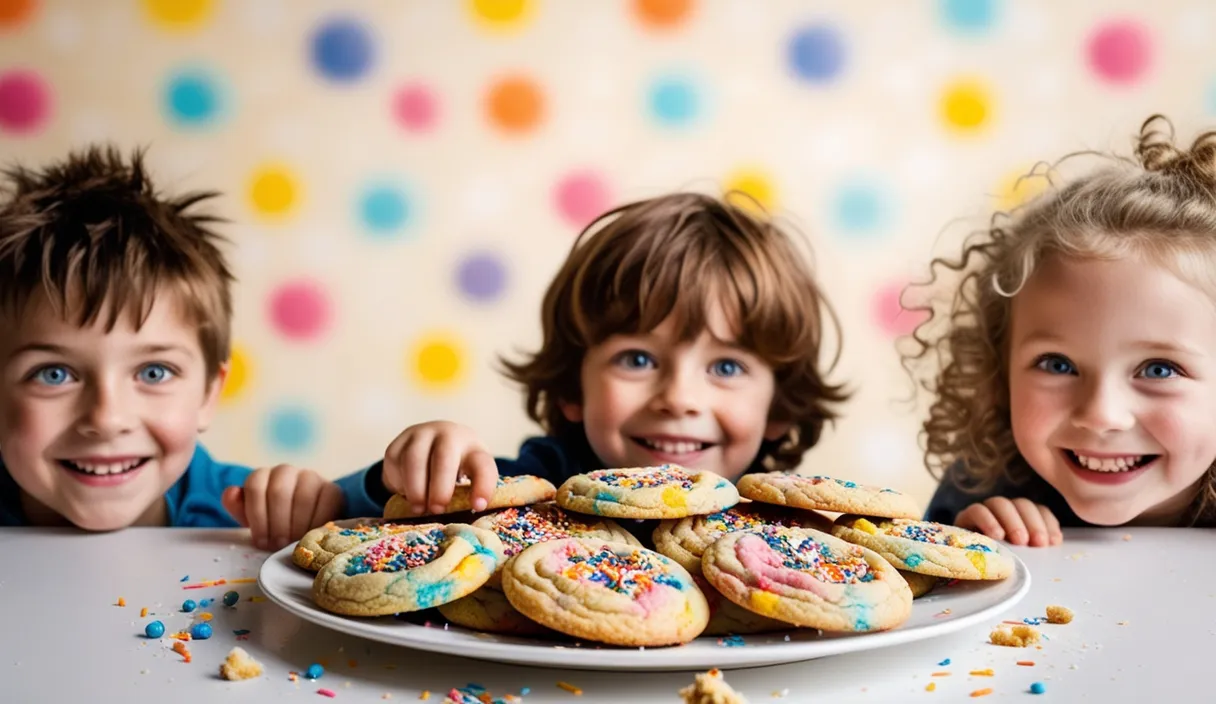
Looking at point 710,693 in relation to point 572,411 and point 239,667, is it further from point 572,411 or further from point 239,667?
point 572,411

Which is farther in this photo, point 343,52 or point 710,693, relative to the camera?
point 343,52

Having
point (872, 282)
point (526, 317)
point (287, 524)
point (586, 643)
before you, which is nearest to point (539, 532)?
point (586, 643)

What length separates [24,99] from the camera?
295 cm

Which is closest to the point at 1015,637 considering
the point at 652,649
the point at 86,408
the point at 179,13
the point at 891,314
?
the point at 652,649

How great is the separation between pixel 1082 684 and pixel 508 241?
93.5 inches

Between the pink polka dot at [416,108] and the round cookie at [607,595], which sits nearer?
the round cookie at [607,595]

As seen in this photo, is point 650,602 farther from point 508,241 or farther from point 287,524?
point 508,241

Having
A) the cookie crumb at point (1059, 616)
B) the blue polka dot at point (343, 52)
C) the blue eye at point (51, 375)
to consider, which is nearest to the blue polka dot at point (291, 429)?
the blue polka dot at point (343, 52)

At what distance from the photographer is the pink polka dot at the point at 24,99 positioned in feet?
9.65

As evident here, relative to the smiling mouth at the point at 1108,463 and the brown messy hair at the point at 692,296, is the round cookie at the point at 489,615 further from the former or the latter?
the smiling mouth at the point at 1108,463

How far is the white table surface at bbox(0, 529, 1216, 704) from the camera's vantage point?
2.70 feet

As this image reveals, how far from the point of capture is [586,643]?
2.79 ft

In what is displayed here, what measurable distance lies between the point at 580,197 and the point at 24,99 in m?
1.53

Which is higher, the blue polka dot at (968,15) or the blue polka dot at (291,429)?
the blue polka dot at (968,15)
